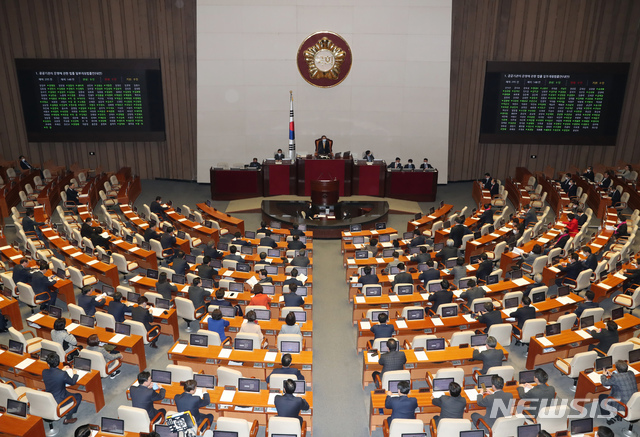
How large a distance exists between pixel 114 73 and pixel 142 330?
1594 centimetres

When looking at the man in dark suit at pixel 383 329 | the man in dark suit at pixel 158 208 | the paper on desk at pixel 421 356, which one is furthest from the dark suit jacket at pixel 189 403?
the man in dark suit at pixel 158 208

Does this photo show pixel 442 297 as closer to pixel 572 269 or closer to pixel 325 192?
pixel 572 269

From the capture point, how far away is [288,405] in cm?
819

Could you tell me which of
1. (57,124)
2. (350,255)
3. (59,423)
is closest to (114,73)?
(57,124)

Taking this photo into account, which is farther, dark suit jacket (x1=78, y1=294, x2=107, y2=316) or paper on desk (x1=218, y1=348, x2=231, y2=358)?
dark suit jacket (x1=78, y1=294, x2=107, y2=316)

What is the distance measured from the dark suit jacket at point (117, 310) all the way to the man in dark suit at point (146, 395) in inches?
122

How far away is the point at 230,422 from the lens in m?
7.64

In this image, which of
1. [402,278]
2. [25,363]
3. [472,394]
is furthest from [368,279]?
[25,363]

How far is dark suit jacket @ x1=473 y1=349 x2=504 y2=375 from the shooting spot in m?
9.51

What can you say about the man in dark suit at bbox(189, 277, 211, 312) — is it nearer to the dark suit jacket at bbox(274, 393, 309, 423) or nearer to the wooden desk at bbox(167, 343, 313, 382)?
the wooden desk at bbox(167, 343, 313, 382)

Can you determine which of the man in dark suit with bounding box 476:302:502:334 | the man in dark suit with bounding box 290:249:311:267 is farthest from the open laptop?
the man in dark suit with bounding box 476:302:502:334

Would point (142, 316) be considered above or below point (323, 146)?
below

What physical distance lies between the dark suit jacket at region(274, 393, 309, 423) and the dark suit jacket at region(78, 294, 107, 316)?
18.7ft

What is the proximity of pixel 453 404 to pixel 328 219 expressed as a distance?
1136 centimetres
